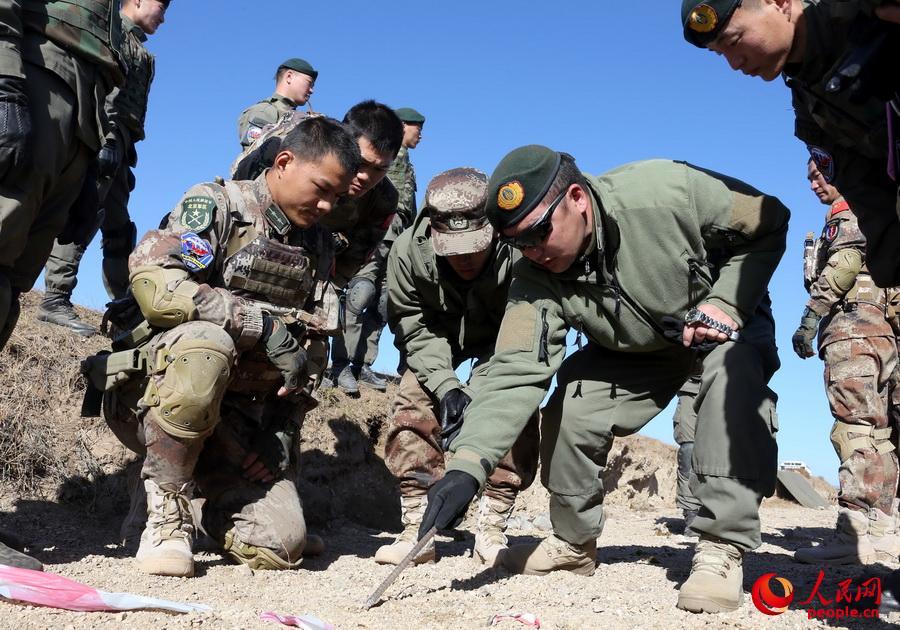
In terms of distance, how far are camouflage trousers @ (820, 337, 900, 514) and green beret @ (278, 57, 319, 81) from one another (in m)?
4.20

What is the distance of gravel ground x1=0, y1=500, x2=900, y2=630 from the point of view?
2.77m

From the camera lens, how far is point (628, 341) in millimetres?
3566

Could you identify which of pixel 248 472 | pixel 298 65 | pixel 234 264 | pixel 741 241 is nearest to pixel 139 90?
pixel 298 65

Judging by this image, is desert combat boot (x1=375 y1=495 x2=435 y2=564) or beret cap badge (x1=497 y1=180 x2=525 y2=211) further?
desert combat boot (x1=375 y1=495 x2=435 y2=564)

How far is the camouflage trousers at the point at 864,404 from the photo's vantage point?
4719mm

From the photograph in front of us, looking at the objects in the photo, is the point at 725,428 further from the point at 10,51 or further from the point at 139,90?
the point at 139,90

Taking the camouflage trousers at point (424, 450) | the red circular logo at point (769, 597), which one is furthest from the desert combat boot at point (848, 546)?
the camouflage trousers at point (424, 450)

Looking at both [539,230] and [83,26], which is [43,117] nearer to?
[83,26]

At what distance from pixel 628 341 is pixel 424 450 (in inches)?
52.0

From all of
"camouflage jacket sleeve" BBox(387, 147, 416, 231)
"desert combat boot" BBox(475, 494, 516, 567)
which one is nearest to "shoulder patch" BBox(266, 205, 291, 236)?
"desert combat boot" BBox(475, 494, 516, 567)

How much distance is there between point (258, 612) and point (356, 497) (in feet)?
10.00

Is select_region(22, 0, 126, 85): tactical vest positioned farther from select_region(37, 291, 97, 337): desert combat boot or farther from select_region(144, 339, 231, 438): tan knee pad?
select_region(37, 291, 97, 337): desert combat boot

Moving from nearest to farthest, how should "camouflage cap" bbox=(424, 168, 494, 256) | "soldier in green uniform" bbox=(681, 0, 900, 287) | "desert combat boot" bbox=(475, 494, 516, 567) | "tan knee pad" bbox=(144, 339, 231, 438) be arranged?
"soldier in green uniform" bbox=(681, 0, 900, 287) → "tan knee pad" bbox=(144, 339, 231, 438) → "desert combat boot" bbox=(475, 494, 516, 567) → "camouflage cap" bbox=(424, 168, 494, 256)

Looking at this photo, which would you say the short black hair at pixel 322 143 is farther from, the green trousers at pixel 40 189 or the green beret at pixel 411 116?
the green beret at pixel 411 116
